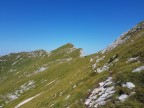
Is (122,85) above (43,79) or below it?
below

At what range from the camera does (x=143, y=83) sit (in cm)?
2269

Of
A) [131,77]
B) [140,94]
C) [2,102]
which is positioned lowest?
[140,94]

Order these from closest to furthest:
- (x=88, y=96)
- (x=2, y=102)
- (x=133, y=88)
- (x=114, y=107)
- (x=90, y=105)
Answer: (x=114, y=107)
(x=133, y=88)
(x=90, y=105)
(x=88, y=96)
(x=2, y=102)

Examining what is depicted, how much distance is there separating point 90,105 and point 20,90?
112 meters

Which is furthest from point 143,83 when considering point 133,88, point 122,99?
point 122,99

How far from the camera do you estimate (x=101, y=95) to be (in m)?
24.6

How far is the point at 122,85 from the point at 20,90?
372ft

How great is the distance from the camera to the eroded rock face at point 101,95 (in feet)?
75.9

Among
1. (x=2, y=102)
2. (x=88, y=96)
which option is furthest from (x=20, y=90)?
(x=88, y=96)

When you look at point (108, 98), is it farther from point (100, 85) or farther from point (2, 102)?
point (2, 102)

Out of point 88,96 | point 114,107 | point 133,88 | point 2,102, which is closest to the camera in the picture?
point 114,107

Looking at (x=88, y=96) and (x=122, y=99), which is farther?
(x=88, y=96)

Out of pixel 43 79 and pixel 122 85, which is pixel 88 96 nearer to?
pixel 122 85

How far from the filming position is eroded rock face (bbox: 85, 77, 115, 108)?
23.1m
